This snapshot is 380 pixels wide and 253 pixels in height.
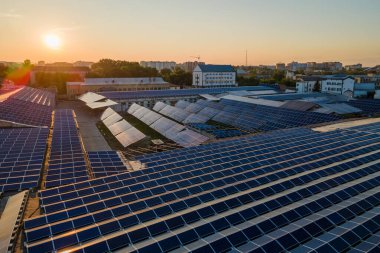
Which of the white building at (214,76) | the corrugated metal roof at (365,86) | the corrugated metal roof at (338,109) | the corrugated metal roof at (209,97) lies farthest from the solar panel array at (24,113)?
the corrugated metal roof at (365,86)

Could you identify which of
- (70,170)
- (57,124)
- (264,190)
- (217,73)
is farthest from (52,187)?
(217,73)

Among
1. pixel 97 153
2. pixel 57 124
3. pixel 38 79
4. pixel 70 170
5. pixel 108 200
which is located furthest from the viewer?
pixel 38 79

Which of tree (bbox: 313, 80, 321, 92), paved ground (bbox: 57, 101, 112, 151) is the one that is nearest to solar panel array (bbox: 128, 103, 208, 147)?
paved ground (bbox: 57, 101, 112, 151)

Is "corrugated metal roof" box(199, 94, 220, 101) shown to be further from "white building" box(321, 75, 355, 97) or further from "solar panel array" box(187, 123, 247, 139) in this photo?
"white building" box(321, 75, 355, 97)

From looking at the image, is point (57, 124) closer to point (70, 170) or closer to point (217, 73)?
point (70, 170)

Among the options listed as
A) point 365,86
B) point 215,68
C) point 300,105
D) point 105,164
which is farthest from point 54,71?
point 365,86

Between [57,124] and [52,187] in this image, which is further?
[57,124]

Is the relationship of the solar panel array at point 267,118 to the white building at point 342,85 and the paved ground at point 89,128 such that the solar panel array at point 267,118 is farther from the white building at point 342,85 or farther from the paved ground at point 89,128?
the white building at point 342,85
